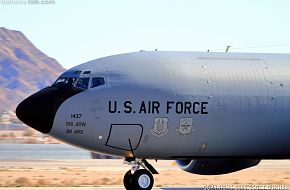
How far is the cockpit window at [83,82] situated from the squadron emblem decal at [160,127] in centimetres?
243

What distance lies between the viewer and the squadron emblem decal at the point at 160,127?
25281mm

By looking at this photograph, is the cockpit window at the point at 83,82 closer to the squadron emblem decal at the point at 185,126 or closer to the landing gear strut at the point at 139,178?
the landing gear strut at the point at 139,178

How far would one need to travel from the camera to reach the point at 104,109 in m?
24.8

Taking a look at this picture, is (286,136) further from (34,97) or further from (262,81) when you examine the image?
(34,97)

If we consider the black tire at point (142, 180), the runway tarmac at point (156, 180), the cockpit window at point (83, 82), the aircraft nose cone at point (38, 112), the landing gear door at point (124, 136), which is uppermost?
the cockpit window at point (83, 82)

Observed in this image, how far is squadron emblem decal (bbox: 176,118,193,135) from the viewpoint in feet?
84.0

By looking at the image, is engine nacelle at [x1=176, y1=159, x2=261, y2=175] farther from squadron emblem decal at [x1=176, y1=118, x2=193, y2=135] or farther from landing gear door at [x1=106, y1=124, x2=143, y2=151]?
landing gear door at [x1=106, y1=124, x2=143, y2=151]

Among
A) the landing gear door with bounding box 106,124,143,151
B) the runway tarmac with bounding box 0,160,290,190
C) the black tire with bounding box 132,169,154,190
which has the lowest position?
the runway tarmac with bounding box 0,160,290,190

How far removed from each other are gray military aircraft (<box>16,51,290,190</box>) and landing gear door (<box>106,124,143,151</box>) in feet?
0.10

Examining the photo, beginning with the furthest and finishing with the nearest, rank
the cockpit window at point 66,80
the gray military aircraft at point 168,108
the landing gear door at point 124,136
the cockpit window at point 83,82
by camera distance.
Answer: the cockpit window at point 66,80
the cockpit window at point 83,82
the landing gear door at point 124,136
the gray military aircraft at point 168,108

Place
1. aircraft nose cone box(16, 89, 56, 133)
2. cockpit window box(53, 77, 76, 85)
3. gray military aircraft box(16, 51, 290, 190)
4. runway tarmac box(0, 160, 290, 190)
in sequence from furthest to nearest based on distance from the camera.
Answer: runway tarmac box(0, 160, 290, 190)
cockpit window box(53, 77, 76, 85)
gray military aircraft box(16, 51, 290, 190)
aircraft nose cone box(16, 89, 56, 133)

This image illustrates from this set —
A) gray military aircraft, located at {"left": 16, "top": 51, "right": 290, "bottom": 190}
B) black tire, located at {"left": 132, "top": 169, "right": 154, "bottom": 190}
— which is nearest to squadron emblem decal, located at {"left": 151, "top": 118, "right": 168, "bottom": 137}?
gray military aircraft, located at {"left": 16, "top": 51, "right": 290, "bottom": 190}

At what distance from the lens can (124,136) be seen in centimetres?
2498

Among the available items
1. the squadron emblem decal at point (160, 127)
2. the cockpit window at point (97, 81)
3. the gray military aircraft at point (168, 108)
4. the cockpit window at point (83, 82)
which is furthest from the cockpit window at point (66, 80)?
the squadron emblem decal at point (160, 127)
